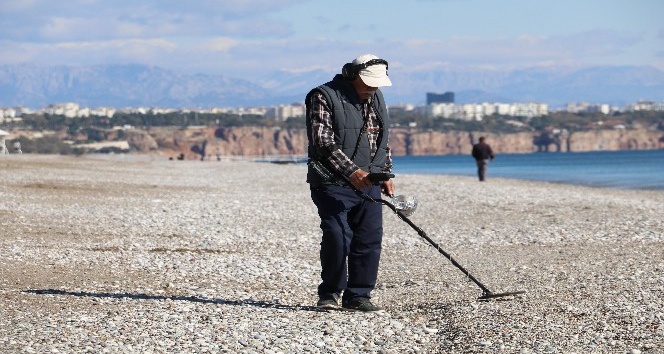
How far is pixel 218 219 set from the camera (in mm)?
19656

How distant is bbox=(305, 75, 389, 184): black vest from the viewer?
8562 millimetres

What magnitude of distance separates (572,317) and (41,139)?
128557 mm

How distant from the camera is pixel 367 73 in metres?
8.52

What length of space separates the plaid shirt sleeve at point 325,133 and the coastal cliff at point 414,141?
5952 inches

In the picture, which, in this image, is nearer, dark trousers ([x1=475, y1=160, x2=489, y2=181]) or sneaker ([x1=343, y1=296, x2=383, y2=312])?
sneaker ([x1=343, y1=296, x2=383, y2=312])

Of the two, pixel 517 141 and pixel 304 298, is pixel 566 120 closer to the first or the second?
pixel 517 141

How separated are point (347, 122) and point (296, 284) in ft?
9.16

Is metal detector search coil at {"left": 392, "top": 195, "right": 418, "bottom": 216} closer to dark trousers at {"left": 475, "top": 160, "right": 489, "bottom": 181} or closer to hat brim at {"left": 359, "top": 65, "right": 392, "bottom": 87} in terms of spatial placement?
hat brim at {"left": 359, "top": 65, "right": 392, "bottom": 87}

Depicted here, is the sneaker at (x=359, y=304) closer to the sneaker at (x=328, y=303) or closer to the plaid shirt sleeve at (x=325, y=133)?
the sneaker at (x=328, y=303)

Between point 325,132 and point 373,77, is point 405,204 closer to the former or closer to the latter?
point 325,132

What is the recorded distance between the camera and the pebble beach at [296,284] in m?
7.73

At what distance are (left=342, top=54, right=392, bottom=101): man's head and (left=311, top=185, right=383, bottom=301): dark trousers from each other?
76 cm

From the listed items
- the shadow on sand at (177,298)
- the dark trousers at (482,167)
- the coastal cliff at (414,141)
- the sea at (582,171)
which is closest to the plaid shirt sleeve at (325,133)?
the shadow on sand at (177,298)

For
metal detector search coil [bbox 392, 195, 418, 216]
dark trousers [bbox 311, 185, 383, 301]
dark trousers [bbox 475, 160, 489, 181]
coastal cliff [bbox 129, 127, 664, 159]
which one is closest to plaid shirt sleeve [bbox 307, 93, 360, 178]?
dark trousers [bbox 311, 185, 383, 301]
